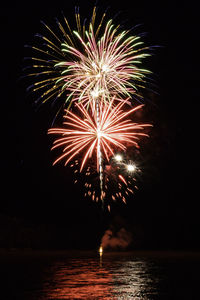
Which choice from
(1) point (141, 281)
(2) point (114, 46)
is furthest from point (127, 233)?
(1) point (141, 281)

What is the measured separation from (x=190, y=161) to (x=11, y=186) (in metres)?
15.4

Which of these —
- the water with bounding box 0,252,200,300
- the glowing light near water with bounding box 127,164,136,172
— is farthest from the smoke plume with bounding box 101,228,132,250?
the water with bounding box 0,252,200,300

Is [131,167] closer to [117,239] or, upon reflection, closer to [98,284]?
[117,239]

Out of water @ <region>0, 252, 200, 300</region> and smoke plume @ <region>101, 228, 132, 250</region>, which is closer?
water @ <region>0, 252, 200, 300</region>

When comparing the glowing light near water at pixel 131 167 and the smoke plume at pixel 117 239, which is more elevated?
the glowing light near water at pixel 131 167

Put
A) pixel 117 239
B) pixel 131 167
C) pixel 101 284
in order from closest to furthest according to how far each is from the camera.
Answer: pixel 101 284 → pixel 117 239 → pixel 131 167

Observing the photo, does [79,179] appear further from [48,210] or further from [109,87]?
[109,87]

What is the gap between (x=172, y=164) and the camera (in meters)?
30.5

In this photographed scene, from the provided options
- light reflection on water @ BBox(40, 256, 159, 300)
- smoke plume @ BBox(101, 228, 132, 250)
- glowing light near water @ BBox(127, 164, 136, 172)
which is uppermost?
glowing light near water @ BBox(127, 164, 136, 172)

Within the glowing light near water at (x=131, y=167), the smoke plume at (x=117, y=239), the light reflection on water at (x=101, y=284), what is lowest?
the light reflection on water at (x=101, y=284)

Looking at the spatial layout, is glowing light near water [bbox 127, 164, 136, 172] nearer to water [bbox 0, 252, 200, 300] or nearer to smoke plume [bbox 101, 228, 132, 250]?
smoke plume [bbox 101, 228, 132, 250]

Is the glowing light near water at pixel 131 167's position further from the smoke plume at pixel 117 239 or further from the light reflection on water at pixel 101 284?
the light reflection on water at pixel 101 284

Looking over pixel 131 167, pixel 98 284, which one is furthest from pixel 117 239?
pixel 98 284

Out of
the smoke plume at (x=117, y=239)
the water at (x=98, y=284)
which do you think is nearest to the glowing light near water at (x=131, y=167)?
the smoke plume at (x=117, y=239)
